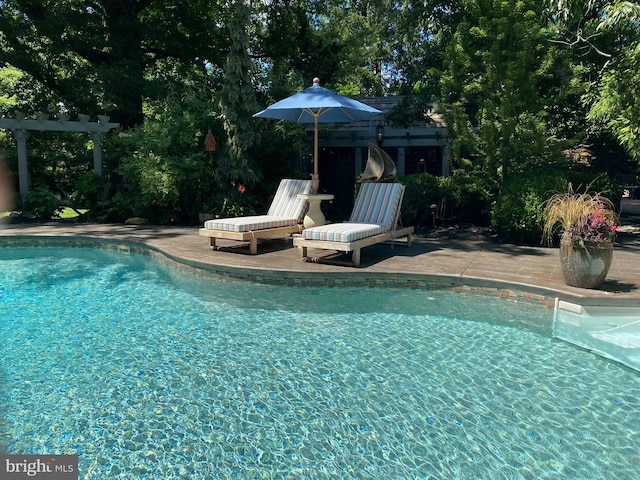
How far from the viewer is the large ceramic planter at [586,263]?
5.80 m

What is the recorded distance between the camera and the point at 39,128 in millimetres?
13438

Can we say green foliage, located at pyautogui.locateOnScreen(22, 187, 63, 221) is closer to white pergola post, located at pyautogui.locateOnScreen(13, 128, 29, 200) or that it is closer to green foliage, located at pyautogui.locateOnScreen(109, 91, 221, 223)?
white pergola post, located at pyautogui.locateOnScreen(13, 128, 29, 200)

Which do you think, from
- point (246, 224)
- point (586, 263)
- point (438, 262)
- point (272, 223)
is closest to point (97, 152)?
point (272, 223)

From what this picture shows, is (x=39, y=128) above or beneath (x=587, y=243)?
above

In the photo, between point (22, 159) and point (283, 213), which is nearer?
point (283, 213)

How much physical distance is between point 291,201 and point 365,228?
227 cm

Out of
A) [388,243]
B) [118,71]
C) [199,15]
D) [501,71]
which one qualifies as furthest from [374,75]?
[388,243]

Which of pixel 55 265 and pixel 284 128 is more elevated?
pixel 284 128

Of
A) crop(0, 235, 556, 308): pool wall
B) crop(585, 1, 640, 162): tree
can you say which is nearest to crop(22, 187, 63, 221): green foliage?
crop(0, 235, 556, 308): pool wall

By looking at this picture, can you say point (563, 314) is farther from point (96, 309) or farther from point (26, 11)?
point (26, 11)

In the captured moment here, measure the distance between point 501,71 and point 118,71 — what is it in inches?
450

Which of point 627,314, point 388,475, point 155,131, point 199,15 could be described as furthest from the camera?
point 199,15

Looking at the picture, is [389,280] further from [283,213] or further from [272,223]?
[283,213]

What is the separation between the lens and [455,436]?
3.23 meters
